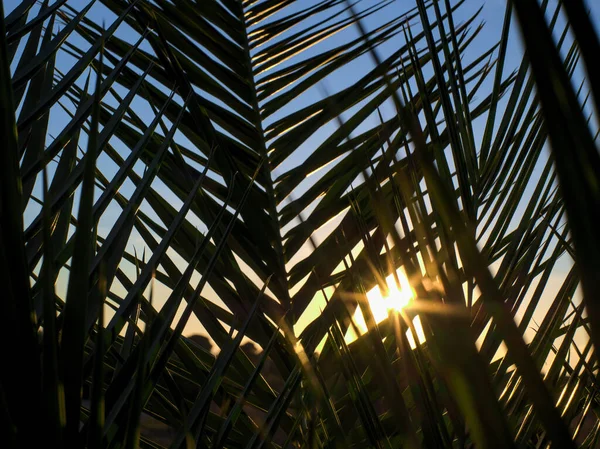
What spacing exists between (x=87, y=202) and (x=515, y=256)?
1.42 ft

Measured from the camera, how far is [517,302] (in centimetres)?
49

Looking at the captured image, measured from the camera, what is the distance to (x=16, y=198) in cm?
28

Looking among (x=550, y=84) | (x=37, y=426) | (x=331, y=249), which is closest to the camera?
(x=550, y=84)

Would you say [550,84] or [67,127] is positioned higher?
[67,127]

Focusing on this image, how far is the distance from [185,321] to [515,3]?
382 mm

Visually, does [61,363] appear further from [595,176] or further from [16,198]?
[595,176]

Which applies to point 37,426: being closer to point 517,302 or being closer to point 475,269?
point 475,269

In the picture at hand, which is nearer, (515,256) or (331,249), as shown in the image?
(515,256)

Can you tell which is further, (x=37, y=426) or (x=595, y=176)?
(x=37, y=426)

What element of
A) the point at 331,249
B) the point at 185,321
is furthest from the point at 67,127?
the point at 331,249

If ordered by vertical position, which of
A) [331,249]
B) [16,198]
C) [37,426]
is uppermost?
[331,249]

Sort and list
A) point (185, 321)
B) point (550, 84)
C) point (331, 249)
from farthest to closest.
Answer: point (331, 249) → point (185, 321) → point (550, 84)

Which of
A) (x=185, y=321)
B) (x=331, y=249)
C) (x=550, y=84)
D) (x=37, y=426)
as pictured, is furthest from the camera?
(x=331, y=249)

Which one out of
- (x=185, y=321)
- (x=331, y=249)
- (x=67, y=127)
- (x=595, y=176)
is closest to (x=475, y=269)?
(x=595, y=176)
